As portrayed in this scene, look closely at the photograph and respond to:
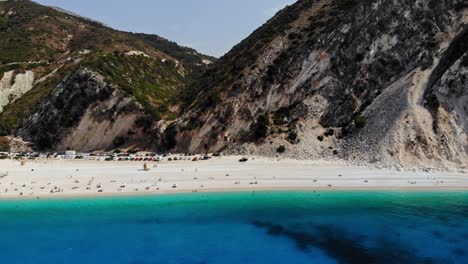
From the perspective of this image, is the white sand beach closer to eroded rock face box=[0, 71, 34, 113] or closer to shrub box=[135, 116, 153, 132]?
shrub box=[135, 116, 153, 132]

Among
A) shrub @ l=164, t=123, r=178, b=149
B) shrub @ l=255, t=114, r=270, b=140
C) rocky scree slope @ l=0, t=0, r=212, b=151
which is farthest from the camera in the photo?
rocky scree slope @ l=0, t=0, r=212, b=151

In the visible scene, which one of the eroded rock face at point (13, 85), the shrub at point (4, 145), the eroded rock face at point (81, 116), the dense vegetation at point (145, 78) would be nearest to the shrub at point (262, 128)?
the dense vegetation at point (145, 78)

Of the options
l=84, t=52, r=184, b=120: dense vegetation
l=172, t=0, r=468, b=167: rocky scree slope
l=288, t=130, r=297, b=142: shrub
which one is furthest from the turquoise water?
l=84, t=52, r=184, b=120: dense vegetation

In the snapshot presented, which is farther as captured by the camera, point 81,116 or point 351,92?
point 81,116

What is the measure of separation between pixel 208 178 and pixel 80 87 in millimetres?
57296

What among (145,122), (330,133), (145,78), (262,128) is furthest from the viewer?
(145,78)

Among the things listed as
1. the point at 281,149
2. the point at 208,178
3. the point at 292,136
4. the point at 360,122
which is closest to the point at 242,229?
the point at 208,178

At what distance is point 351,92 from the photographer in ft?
213

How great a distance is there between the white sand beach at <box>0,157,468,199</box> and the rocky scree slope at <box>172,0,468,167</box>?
197 inches

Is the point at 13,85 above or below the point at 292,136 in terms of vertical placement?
above

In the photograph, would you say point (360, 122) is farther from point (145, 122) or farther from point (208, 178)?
point (145, 122)

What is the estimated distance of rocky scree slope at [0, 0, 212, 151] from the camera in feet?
282

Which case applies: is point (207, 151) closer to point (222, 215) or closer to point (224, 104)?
point (224, 104)

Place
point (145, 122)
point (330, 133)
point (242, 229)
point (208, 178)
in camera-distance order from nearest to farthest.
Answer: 1. point (242, 229)
2. point (208, 178)
3. point (330, 133)
4. point (145, 122)
